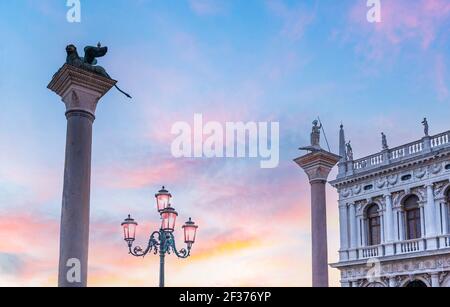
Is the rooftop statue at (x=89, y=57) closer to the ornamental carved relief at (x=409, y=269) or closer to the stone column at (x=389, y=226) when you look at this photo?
the ornamental carved relief at (x=409, y=269)

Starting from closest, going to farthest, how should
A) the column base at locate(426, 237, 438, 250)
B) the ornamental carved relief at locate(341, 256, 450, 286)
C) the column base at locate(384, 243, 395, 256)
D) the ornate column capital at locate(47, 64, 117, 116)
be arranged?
the ornate column capital at locate(47, 64, 117, 116), the ornamental carved relief at locate(341, 256, 450, 286), the column base at locate(426, 237, 438, 250), the column base at locate(384, 243, 395, 256)

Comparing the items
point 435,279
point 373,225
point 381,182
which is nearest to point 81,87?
point 435,279

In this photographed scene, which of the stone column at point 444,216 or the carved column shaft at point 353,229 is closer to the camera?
the stone column at point 444,216

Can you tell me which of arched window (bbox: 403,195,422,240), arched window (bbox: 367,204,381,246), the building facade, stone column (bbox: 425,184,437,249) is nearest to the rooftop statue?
the building facade

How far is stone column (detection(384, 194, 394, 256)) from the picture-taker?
27938mm

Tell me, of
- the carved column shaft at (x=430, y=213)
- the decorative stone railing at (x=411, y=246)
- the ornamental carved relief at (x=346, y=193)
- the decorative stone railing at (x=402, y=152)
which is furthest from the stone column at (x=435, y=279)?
the ornamental carved relief at (x=346, y=193)

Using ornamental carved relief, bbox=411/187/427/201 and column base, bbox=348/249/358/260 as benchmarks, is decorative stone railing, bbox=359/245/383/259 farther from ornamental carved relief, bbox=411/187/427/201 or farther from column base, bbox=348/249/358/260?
ornamental carved relief, bbox=411/187/427/201

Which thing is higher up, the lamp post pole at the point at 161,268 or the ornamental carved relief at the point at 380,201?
the ornamental carved relief at the point at 380,201

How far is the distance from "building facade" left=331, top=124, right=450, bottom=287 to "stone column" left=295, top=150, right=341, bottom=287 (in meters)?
16.9

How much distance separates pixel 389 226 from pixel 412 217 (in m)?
1.10

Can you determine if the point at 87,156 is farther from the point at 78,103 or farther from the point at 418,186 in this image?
the point at 418,186

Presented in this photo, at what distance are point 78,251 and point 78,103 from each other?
1711 mm

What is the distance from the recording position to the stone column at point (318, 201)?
9.74 m

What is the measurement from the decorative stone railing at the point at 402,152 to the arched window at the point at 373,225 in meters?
1.93
